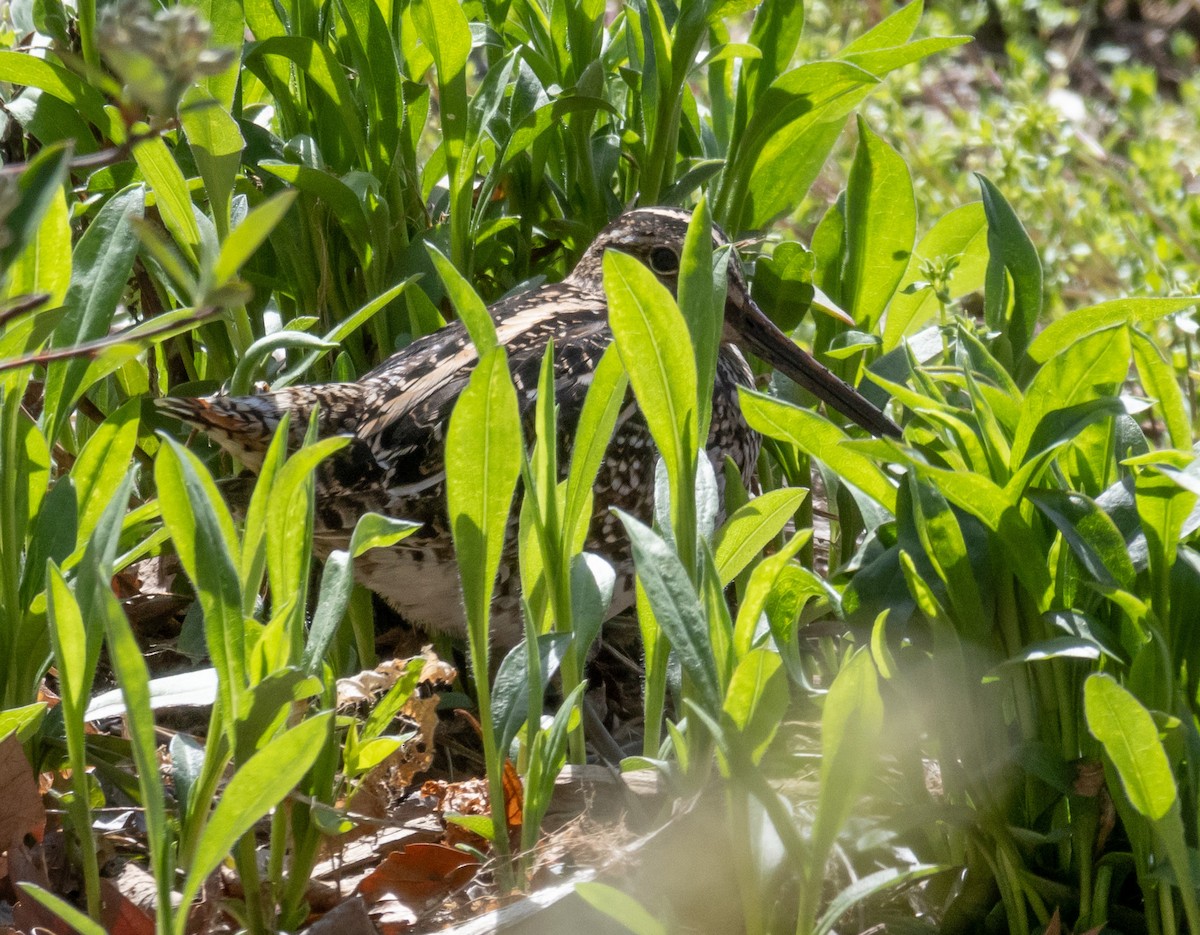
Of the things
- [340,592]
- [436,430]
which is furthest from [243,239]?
[436,430]

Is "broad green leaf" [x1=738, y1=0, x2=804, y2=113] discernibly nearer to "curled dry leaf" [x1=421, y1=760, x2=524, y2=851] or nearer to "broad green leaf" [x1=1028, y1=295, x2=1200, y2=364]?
"broad green leaf" [x1=1028, y1=295, x2=1200, y2=364]

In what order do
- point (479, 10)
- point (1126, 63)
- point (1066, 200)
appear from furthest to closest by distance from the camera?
1. point (1126, 63)
2. point (1066, 200)
3. point (479, 10)

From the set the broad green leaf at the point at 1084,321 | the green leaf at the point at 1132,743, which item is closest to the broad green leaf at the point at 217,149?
the broad green leaf at the point at 1084,321

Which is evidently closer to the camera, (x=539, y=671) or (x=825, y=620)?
(x=539, y=671)

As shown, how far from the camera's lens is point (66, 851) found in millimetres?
1939

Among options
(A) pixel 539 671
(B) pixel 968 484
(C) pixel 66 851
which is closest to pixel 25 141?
(C) pixel 66 851

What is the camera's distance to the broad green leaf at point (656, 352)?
1671 millimetres

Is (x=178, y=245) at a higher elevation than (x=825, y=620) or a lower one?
higher

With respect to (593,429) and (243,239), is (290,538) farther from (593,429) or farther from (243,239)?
(243,239)

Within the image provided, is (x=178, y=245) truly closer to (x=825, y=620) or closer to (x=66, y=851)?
(x=66, y=851)

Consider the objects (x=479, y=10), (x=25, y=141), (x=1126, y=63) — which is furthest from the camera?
(x=1126, y=63)

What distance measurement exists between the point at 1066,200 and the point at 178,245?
2.94 meters

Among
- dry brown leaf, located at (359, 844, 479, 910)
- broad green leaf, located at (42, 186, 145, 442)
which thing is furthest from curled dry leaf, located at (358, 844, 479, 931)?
broad green leaf, located at (42, 186, 145, 442)

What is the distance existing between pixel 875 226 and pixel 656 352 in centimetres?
114
